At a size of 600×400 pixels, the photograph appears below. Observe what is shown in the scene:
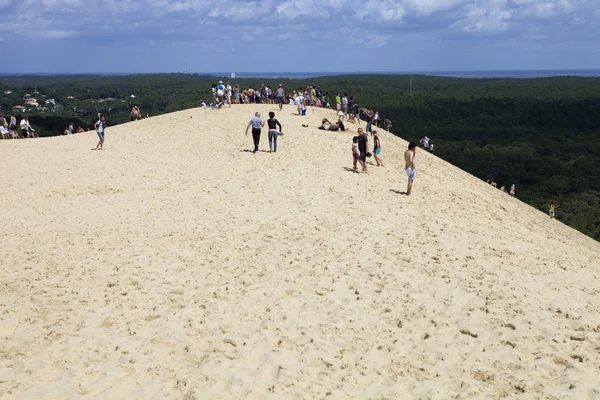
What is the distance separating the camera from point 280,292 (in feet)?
33.7

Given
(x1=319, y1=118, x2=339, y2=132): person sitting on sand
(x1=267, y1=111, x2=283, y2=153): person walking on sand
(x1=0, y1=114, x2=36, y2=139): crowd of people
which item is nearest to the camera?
(x1=267, y1=111, x2=283, y2=153): person walking on sand

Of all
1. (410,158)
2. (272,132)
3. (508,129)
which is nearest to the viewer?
(410,158)

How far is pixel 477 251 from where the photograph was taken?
12.9 m

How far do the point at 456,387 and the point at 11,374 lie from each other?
6.01 meters

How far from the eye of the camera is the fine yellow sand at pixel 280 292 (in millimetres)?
7613

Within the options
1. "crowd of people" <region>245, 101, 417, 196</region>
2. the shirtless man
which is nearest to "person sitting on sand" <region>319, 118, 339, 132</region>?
"crowd of people" <region>245, 101, 417, 196</region>

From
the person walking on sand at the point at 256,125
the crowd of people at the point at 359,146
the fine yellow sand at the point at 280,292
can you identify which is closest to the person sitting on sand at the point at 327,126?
the crowd of people at the point at 359,146

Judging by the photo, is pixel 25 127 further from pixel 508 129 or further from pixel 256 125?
pixel 508 129

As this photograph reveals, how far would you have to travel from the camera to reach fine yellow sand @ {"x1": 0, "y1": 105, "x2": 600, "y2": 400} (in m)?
7.61

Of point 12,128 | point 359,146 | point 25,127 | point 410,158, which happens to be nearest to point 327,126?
point 359,146

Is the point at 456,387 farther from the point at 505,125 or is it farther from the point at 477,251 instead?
the point at 505,125

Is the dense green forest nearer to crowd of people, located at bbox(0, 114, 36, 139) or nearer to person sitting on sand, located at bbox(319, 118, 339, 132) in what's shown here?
crowd of people, located at bbox(0, 114, 36, 139)

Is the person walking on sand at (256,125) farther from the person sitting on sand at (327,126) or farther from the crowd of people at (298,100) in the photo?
the crowd of people at (298,100)

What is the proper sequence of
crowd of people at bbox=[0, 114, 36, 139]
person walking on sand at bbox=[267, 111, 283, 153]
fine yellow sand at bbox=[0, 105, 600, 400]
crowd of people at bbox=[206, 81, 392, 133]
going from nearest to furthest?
fine yellow sand at bbox=[0, 105, 600, 400]
person walking on sand at bbox=[267, 111, 283, 153]
crowd of people at bbox=[0, 114, 36, 139]
crowd of people at bbox=[206, 81, 392, 133]
